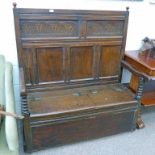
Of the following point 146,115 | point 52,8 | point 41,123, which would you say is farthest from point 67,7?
point 146,115

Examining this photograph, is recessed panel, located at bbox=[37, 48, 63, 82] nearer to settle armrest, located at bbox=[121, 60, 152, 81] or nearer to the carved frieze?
the carved frieze

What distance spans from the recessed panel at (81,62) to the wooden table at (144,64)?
1.38 feet

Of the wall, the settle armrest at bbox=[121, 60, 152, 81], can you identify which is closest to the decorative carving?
the wall

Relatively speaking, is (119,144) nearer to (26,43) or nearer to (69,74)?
(69,74)

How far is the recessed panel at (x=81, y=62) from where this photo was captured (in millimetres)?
2078

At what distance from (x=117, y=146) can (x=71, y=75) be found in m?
0.81

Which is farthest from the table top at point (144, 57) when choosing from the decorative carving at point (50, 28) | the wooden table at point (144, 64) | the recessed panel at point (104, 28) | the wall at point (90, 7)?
the decorative carving at point (50, 28)

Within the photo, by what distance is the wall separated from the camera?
1.82m

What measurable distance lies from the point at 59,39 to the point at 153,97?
4.01 feet

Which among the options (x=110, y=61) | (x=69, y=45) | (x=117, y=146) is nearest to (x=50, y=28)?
(x=69, y=45)

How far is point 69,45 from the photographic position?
2004 mm

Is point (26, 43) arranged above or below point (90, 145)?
above

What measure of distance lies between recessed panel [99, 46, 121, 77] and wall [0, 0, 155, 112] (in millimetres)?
199

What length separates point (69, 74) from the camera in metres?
2.13
